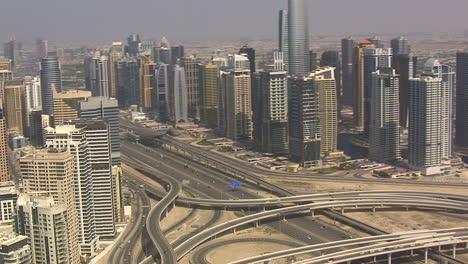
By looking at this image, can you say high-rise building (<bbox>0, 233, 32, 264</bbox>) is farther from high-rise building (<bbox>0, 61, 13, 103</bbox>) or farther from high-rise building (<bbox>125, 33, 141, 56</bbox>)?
high-rise building (<bbox>125, 33, 141, 56</bbox>)

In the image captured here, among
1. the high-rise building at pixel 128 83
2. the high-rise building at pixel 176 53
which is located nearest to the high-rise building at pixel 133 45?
the high-rise building at pixel 176 53

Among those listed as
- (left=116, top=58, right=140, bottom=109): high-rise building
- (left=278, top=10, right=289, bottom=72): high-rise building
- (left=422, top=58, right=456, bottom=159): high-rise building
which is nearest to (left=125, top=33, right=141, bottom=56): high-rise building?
(left=116, top=58, right=140, bottom=109): high-rise building

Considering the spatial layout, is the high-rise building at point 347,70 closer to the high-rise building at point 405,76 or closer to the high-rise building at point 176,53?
the high-rise building at point 405,76

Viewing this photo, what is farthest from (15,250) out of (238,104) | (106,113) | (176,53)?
(176,53)

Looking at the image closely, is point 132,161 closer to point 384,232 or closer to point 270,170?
point 270,170

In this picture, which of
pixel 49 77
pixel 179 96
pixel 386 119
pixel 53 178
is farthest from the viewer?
pixel 179 96

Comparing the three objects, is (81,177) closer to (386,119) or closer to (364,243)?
(364,243)
